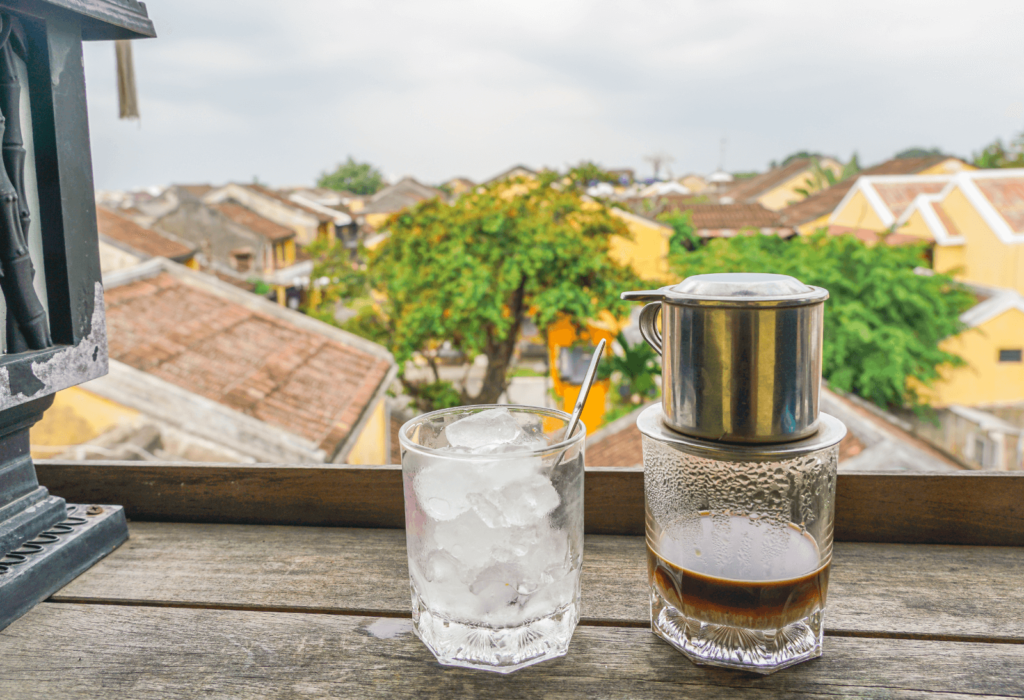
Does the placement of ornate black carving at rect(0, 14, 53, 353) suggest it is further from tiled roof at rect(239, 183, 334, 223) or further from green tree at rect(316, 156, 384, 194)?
green tree at rect(316, 156, 384, 194)

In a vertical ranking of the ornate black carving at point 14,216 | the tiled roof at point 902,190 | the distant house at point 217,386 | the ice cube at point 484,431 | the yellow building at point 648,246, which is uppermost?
the tiled roof at point 902,190

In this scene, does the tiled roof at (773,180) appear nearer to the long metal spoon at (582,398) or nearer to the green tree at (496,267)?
the green tree at (496,267)

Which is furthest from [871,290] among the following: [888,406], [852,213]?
[852,213]

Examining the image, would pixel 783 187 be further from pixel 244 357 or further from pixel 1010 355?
pixel 244 357

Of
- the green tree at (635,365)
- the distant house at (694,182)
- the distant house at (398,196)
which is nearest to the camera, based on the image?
the green tree at (635,365)

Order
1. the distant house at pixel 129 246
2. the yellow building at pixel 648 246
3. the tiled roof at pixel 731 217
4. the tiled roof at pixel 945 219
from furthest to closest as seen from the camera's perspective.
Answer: the tiled roof at pixel 731 217 < the yellow building at pixel 648 246 < the tiled roof at pixel 945 219 < the distant house at pixel 129 246

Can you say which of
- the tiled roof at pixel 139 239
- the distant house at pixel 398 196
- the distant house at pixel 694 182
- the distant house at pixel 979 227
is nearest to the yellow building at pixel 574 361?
the distant house at pixel 979 227
